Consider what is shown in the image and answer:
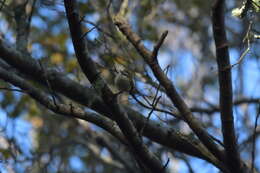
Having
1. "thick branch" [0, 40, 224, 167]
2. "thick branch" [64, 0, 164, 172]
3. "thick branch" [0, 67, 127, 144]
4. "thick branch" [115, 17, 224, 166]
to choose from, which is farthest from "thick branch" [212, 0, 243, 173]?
"thick branch" [0, 67, 127, 144]

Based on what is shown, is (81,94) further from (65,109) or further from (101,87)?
(101,87)

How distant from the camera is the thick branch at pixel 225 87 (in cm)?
192

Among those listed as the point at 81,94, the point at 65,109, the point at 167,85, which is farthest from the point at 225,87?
the point at 81,94

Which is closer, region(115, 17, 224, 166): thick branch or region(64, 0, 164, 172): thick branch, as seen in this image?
region(64, 0, 164, 172): thick branch

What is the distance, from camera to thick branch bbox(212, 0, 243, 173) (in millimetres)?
1922

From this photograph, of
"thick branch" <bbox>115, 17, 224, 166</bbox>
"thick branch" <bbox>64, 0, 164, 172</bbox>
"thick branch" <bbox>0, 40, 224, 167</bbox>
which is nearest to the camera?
Result: "thick branch" <bbox>64, 0, 164, 172</bbox>

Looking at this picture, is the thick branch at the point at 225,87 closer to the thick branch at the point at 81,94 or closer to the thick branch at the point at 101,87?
the thick branch at the point at 81,94

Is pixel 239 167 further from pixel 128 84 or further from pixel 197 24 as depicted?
pixel 197 24

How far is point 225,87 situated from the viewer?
6.81 feet

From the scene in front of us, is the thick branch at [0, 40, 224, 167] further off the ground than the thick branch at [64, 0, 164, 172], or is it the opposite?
the thick branch at [0, 40, 224, 167]

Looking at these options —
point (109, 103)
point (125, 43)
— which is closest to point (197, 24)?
point (125, 43)

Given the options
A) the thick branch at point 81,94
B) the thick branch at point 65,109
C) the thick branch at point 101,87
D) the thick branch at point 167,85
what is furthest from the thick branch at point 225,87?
the thick branch at point 65,109

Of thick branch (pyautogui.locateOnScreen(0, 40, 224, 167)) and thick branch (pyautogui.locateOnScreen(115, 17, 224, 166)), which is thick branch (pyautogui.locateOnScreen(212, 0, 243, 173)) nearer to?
thick branch (pyautogui.locateOnScreen(115, 17, 224, 166))

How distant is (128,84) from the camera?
2.07 meters
